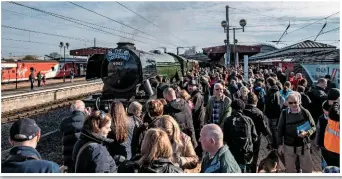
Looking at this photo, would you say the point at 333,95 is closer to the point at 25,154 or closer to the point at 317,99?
the point at 317,99

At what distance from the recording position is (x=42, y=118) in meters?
11.9

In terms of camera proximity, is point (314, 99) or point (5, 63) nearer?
point (314, 99)

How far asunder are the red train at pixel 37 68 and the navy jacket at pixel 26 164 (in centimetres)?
2057

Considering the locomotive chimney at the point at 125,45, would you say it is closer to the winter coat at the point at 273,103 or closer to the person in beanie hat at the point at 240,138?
the winter coat at the point at 273,103

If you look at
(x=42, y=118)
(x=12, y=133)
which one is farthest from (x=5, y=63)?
(x=12, y=133)

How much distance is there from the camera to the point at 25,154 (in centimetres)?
253

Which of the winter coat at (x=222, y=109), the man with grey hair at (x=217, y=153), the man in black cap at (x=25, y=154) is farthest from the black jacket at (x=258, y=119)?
the man in black cap at (x=25, y=154)

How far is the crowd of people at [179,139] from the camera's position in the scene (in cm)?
270

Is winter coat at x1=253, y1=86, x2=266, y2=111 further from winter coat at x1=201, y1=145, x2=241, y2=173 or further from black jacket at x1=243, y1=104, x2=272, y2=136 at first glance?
winter coat at x1=201, y1=145, x2=241, y2=173

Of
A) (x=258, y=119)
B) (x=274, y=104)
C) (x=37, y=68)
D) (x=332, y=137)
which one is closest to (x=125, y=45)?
(x=274, y=104)

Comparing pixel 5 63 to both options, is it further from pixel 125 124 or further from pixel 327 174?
pixel 327 174

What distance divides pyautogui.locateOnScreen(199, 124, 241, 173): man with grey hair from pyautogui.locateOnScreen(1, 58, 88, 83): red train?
20762 mm

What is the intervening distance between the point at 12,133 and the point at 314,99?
16.1 feet

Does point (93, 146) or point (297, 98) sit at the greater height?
point (297, 98)
